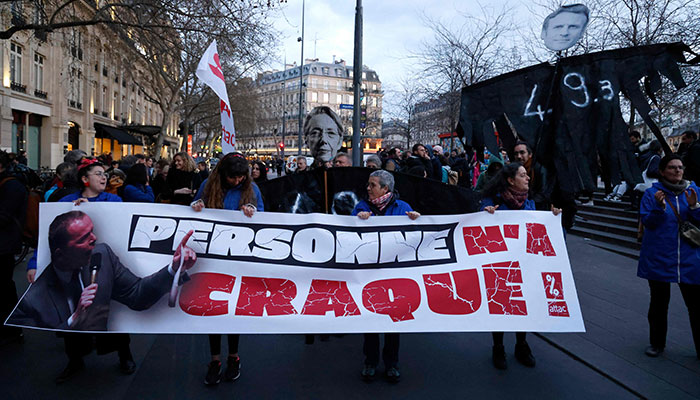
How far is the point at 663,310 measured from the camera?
443 centimetres

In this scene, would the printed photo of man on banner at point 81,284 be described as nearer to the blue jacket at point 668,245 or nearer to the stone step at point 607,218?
the blue jacket at point 668,245

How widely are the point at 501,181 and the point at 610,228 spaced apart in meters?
7.96

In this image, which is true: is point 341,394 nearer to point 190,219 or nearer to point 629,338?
point 190,219

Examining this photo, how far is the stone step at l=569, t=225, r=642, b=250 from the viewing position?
32.6 ft

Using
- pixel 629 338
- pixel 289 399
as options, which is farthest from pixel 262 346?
pixel 629 338

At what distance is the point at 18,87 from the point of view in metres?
23.3

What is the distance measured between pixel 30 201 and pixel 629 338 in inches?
239

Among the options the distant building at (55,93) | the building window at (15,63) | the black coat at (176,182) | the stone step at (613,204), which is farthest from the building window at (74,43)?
Result: the stone step at (613,204)

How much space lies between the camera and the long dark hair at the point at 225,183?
4145mm

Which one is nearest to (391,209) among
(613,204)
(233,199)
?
(233,199)

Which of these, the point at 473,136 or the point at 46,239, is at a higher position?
the point at 473,136

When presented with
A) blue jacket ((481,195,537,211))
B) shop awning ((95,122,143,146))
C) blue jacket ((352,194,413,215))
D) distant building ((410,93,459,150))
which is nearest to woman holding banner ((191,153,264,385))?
blue jacket ((352,194,413,215))

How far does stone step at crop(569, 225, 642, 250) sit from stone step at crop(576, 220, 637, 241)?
0.21 feet

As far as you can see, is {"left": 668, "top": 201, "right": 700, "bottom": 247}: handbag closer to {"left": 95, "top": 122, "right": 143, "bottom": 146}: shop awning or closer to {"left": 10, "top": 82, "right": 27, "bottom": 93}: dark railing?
{"left": 10, "top": 82, "right": 27, "bottom": 93}: dark railing
